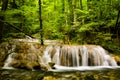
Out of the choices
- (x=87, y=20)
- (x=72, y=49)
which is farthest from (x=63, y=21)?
(x=72, y=49)

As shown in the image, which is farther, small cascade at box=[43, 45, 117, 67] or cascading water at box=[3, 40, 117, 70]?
small cascade at box=[43, 45, 117, 67]

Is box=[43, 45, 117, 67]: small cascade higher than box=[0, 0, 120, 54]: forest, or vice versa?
box=[0, 0, 120, 54]: forest

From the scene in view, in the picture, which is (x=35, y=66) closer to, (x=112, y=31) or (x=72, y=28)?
(x=72, y=28)

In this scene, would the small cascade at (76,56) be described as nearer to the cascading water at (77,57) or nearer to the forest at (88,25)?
the cascading water at (77,57)

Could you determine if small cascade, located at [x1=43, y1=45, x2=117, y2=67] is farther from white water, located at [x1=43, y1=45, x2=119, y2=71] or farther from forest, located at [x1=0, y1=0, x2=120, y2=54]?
forest, located at [x1=0, y1=0, x2=120, y2=54]

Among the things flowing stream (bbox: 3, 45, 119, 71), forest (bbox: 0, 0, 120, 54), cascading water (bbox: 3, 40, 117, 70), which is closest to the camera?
cascading water (bbox: 3, 40, 117, 70)

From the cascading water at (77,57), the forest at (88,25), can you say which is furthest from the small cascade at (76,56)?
the forest at (88,25)

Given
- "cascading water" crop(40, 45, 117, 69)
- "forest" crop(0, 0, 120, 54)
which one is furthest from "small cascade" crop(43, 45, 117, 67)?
"forest" crop(0, 0, 120, 54)

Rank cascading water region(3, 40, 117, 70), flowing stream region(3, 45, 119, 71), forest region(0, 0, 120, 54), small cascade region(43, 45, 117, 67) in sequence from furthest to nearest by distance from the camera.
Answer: forest region(0, 0, 120, 54)
small cascade region(43, 45, 117, 67)
flowing stream region(3, 45, 119, 71)
cascading water region(3, 40, 117, 70)

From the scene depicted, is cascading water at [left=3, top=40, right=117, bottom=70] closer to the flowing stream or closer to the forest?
the flowing stream

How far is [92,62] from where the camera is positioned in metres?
15.5

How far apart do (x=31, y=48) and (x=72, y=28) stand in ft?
20.7

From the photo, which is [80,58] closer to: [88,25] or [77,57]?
[77,57]

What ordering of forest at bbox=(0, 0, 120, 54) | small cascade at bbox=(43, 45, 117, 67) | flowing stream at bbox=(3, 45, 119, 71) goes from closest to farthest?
flowing stream at bbox=(3, 45, 119, 71)
small cascade at bbox=(43, 45, 117, 67)
forest at bbox=(0, 0, 120, 54)
